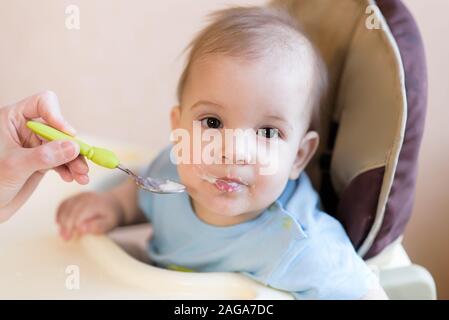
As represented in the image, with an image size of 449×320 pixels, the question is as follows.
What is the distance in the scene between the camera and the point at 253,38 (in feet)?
2.18

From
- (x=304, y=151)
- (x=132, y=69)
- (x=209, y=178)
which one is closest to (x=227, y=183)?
(x=209, y=178)

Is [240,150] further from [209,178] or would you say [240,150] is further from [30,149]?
[30,149]

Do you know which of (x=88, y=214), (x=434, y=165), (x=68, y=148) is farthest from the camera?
(x=434, y=165)

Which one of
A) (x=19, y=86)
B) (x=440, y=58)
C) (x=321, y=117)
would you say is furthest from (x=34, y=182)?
(x=440, y=58)

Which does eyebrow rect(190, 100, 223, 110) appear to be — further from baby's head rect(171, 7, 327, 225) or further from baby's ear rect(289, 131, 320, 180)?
baby's ear rect(289, 131, 320, 180)

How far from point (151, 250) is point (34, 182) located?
0.72ft

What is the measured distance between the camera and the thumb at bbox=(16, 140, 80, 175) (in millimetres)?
589

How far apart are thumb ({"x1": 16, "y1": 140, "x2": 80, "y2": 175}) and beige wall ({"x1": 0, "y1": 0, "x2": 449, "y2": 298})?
476mm

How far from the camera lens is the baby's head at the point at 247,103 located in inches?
25.8

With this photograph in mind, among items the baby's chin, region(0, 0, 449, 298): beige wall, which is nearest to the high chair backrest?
the baby's chin

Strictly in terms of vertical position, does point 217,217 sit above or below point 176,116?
below

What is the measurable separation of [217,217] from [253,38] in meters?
0.24

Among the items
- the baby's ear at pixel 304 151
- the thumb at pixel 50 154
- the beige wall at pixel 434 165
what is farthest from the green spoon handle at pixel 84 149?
the beige wall at pixel 434 165
